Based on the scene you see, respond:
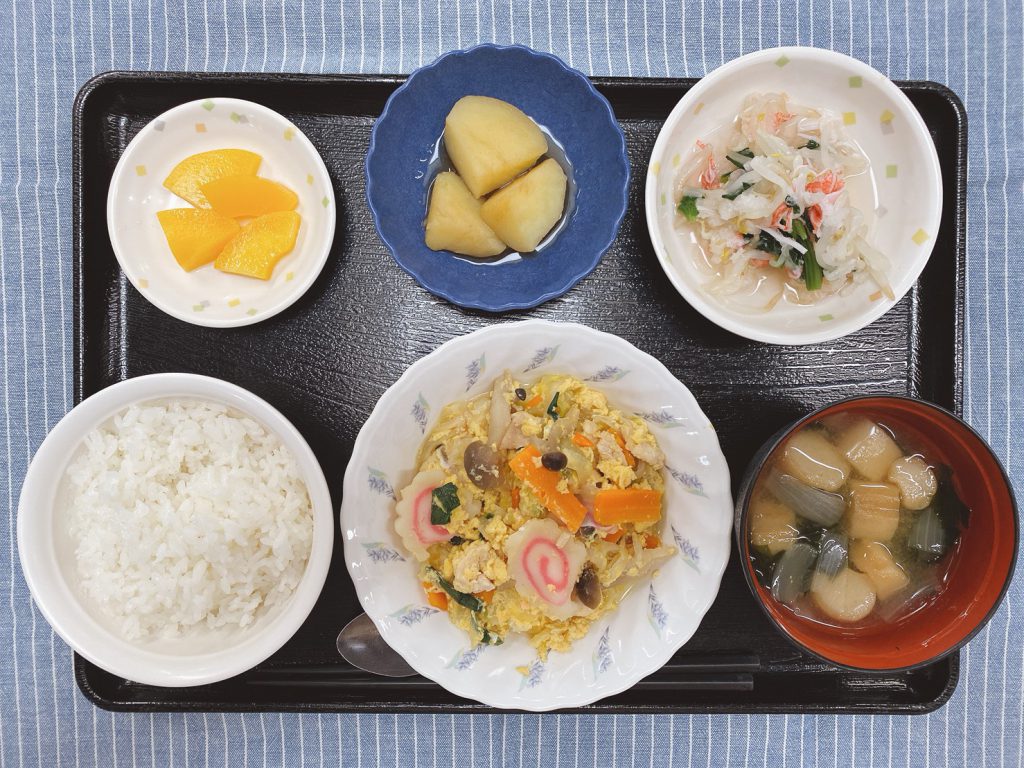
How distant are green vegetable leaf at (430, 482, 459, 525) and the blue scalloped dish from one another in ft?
1.59

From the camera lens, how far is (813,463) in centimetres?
171

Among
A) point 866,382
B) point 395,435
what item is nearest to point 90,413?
point 395,435

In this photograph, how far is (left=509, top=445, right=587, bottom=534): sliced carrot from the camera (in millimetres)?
1650

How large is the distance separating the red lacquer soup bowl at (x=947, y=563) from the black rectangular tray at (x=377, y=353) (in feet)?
0.90

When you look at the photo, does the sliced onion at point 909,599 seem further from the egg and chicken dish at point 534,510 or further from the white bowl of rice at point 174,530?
the white bowl of rice at point 174,530

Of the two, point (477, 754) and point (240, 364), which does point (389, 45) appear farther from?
point (477, 754)

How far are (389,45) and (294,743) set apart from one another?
84.4 inches

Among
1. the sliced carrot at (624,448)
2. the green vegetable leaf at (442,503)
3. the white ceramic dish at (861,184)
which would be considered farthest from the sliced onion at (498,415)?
the white ceramic dish at (861,184)

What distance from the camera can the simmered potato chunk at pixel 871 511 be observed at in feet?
5.64

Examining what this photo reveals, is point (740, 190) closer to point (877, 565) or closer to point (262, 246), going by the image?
point (877, 565)

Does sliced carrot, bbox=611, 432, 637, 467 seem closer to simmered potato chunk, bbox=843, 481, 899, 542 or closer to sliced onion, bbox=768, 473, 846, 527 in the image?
sliced onion, bbox=768, 473, 846, 527

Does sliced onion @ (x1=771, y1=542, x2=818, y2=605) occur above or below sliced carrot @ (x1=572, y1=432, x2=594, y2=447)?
below

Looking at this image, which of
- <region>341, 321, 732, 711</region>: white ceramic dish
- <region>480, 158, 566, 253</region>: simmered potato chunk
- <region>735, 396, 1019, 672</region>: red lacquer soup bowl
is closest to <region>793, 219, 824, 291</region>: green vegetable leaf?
<region>735, 396, 1019, 672</region>: red lacquer soup bowl

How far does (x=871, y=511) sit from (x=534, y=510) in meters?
0.82
